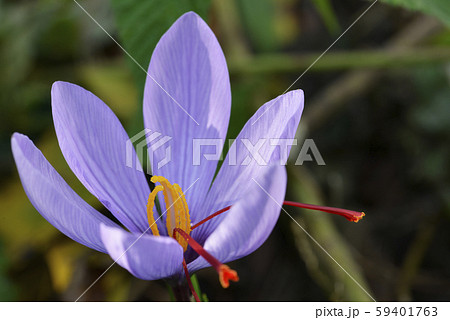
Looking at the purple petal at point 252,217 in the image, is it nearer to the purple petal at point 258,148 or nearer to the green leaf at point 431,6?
the purple petal at point 258,148

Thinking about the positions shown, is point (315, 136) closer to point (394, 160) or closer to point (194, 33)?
point (394, 160)

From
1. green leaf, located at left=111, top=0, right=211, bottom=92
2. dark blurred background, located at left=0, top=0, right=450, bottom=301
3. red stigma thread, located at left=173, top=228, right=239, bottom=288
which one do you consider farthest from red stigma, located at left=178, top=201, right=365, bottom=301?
dark blurred background, located at left=0, top=0, right=450, bottom=301

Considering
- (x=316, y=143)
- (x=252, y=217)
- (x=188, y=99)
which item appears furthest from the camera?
(x=316, y=143)

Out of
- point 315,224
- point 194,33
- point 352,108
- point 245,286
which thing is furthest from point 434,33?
point 194,33

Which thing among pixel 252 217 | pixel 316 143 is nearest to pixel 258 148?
pixel 252 217

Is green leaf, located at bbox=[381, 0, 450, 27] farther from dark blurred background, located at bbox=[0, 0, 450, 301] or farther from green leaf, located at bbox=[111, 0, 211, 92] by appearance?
dark blurred background, located at bbox=[0, 0, 450, 301]

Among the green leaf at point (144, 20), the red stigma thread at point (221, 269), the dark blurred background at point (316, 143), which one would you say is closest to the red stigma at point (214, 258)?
the red stigma thread at point (221, 269)

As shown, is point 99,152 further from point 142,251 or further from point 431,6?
point 431,6
